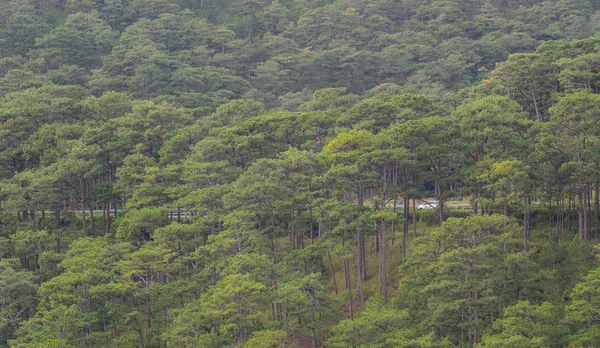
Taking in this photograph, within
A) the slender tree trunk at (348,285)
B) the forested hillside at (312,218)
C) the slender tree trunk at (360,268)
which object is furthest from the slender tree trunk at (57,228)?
the slender tree trunk at (360,268)

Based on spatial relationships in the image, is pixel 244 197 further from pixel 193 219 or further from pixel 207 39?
pixel 207 39

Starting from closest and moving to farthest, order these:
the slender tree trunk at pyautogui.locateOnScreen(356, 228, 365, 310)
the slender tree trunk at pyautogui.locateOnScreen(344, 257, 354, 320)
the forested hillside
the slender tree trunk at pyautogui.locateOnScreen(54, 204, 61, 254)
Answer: the forested hillside
the slender tree trunk at pyautogui.locateOnScreen(344, 257, 354, 320)
the slender tree trunk at pyautogui.locateOnScreen(356, 228, 365, 310)
the slender tree trunk at pyautogui.locateOnScreen(54, 204, 61, 254)

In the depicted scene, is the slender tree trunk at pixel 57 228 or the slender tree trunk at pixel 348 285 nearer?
the slender tree trunk at pixel 348 285

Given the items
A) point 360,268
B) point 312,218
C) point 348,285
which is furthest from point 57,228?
point 360,268

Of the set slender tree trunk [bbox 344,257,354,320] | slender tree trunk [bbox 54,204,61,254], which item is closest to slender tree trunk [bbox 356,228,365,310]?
slender tree trunk [bbox 344,257,354,320]

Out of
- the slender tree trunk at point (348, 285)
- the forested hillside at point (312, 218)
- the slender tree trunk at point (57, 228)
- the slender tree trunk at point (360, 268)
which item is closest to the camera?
the forested hillside at point (312, 218)

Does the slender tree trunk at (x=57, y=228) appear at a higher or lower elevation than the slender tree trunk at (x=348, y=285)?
higher

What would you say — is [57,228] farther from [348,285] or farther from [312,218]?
[348,285]

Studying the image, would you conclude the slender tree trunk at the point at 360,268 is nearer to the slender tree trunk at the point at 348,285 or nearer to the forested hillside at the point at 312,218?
the forested hillside at the point at 312,218

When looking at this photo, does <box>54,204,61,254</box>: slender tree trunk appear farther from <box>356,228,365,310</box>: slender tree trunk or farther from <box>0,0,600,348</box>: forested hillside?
<box>356,228,365,310</box>: slender tree trunk

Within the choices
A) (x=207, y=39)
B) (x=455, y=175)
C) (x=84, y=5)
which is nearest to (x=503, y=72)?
(x=455, y=175)
